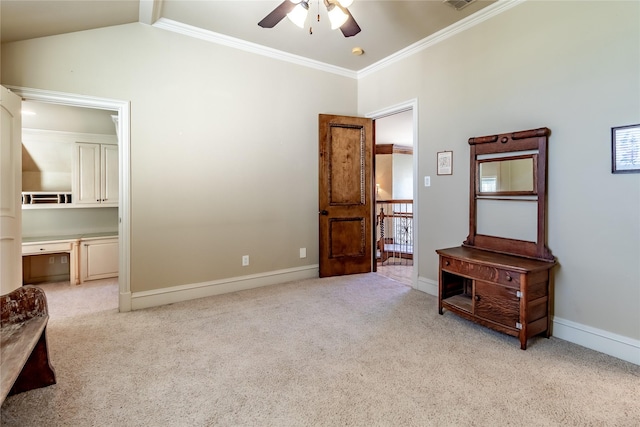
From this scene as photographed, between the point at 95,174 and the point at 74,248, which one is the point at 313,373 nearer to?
the point at 74,248

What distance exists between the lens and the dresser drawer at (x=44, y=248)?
3.73m

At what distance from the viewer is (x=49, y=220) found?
429 centimetres

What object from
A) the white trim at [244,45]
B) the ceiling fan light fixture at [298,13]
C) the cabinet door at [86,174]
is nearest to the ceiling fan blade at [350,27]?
the ceiling fan light fixture at [298,13]

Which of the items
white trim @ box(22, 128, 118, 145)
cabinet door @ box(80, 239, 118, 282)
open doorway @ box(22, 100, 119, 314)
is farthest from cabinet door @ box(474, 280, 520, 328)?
white trim @ box(22, 128, 118, 145)

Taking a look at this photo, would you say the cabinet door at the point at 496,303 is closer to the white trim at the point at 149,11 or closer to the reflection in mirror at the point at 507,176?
the reflection in mirror at the point at 507,176

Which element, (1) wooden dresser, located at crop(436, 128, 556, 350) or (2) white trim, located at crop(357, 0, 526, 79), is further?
(2) white trim, located at crop(357, 0, 526, 79)

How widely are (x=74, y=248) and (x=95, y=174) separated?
1127 millimetres

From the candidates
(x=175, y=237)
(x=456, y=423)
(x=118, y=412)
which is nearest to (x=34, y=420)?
(x=118, y=412)

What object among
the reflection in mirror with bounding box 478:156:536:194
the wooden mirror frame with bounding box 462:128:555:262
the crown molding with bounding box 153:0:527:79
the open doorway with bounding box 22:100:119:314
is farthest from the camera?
the open doorway with bounding box 22:100:119:314

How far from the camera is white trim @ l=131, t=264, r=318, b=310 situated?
3.09 meters

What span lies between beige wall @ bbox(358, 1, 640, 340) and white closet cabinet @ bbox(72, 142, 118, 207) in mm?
4778

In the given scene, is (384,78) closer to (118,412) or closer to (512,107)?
(512,107)

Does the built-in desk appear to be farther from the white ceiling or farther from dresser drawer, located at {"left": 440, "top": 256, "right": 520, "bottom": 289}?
dresser drawer, located at {"left": 440, "top": 256, "right": 520, "bottom": 289}

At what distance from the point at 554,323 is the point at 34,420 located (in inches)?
137
